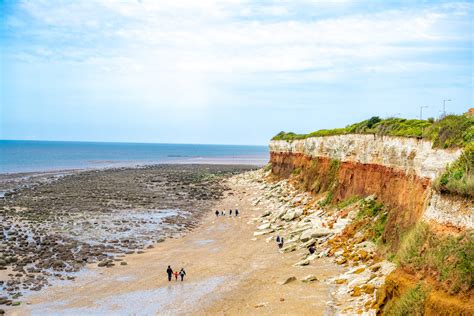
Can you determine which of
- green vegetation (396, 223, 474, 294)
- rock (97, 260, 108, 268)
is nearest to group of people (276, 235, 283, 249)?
rock (97, 260, 108, 268)

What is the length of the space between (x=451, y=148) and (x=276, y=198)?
37569 millimetres

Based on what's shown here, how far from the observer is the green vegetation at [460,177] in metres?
13.7

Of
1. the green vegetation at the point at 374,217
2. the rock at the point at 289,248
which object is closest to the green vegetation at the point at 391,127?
the green vegetation at the point at 374,217

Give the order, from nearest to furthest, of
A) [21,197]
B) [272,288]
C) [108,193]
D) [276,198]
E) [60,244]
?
1. [272,288]
2. [60,244]
3. [276,198]
4. [21,197]
5. [108,193]

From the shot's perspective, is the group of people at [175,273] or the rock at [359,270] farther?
the group of people at [175,273]

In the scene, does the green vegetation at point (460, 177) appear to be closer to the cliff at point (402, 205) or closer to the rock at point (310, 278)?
the cliff at point (402, 205)

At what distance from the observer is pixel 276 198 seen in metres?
54.9

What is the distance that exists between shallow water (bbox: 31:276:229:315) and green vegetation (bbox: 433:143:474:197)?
45.9 feet

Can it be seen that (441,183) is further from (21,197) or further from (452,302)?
(21,197)

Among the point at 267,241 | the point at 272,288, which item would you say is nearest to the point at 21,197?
the point at 267,241

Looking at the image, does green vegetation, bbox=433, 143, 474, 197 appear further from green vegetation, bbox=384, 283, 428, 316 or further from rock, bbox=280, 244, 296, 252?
rock, bbox=280, 244, 296, 252

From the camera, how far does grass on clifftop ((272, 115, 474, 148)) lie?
58.6ft

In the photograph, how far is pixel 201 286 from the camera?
25781mm

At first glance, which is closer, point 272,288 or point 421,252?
point 421,252
